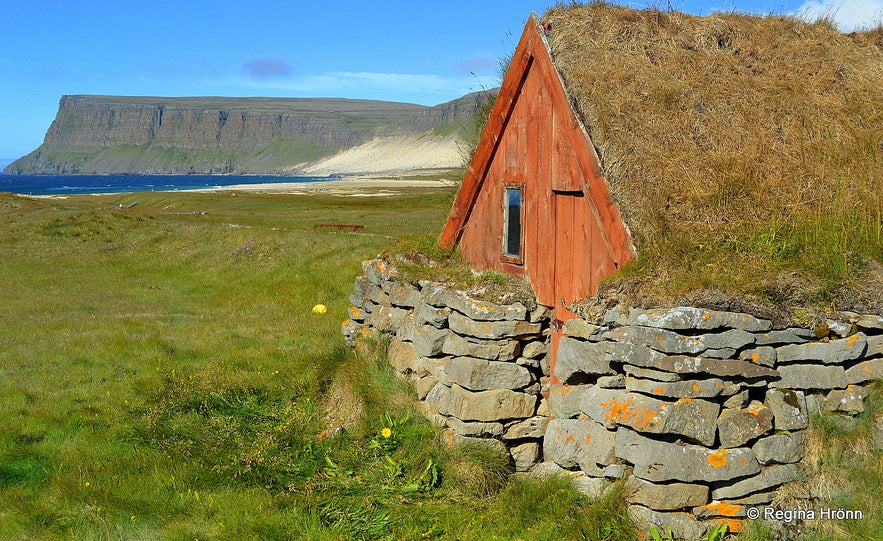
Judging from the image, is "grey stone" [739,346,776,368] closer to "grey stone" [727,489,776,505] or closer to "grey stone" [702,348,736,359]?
"grey stone" [702,348,736,359]

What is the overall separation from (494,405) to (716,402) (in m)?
2.64

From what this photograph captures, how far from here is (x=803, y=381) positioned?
21.4 feet

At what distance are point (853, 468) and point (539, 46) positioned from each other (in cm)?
576

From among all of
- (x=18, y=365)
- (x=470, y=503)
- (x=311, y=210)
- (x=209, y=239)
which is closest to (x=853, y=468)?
(x=470, y=503)

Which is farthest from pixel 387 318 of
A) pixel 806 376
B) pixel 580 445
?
pixel 806 376

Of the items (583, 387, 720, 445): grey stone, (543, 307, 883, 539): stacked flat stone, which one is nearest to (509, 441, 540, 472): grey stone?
(543, 307, 883, 539): stacked flat stone

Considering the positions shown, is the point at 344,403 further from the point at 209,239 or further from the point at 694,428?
the point at 209,239

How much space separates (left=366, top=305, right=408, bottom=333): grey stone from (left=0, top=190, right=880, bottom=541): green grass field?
0.39m

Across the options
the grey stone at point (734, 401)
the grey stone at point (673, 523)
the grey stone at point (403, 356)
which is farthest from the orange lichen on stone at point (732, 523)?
the grey stone at point (403, 356)

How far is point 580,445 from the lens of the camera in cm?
712

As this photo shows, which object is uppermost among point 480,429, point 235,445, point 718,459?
point 718,459

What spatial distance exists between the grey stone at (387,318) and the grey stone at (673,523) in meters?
4.84

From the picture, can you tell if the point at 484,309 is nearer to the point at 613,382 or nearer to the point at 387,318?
the point at 613,382

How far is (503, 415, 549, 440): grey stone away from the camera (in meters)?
8.29
